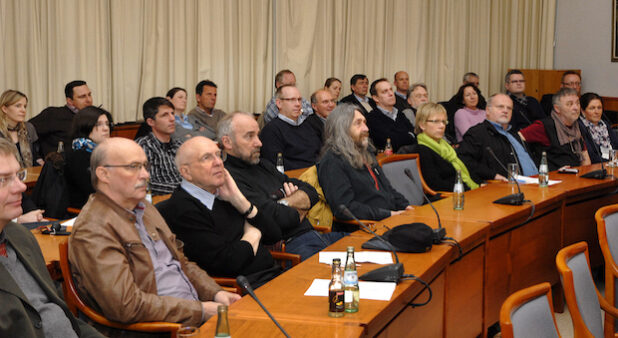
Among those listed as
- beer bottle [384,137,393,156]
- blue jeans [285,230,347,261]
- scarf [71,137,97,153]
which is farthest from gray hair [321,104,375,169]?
beer bottle [384,137,393,156]

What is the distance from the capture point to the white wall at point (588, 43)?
1128 centimetres

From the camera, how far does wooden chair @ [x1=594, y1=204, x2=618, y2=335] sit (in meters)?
3.03

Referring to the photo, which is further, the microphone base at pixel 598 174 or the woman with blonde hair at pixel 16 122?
the woman with blonde hair at pixel 16 122

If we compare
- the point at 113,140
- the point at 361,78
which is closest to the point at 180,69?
the point at 361,78

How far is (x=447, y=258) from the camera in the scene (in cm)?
323

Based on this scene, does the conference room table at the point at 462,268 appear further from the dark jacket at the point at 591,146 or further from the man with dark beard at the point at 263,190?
the dark jacket at the point at 591,146

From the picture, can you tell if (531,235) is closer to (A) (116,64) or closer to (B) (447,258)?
(B) (447,258)

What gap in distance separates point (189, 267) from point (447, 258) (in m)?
1.14

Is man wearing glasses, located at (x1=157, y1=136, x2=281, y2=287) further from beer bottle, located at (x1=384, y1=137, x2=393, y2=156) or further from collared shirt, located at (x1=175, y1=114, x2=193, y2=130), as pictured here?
collared shirt, located at (x1=175, y1=114, x2=193, y2=130)

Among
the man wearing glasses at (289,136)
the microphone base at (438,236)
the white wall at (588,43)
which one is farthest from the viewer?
the white wall at (588,43)

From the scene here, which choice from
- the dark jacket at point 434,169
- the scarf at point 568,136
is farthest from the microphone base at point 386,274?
the scarf at point 568,136

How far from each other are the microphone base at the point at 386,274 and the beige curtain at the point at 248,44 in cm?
507

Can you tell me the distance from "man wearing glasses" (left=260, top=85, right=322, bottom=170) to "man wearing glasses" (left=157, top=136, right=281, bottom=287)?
2961mm

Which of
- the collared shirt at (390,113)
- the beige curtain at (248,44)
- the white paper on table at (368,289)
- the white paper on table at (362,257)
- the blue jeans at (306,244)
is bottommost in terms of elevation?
the blue jeans at (306,244)
